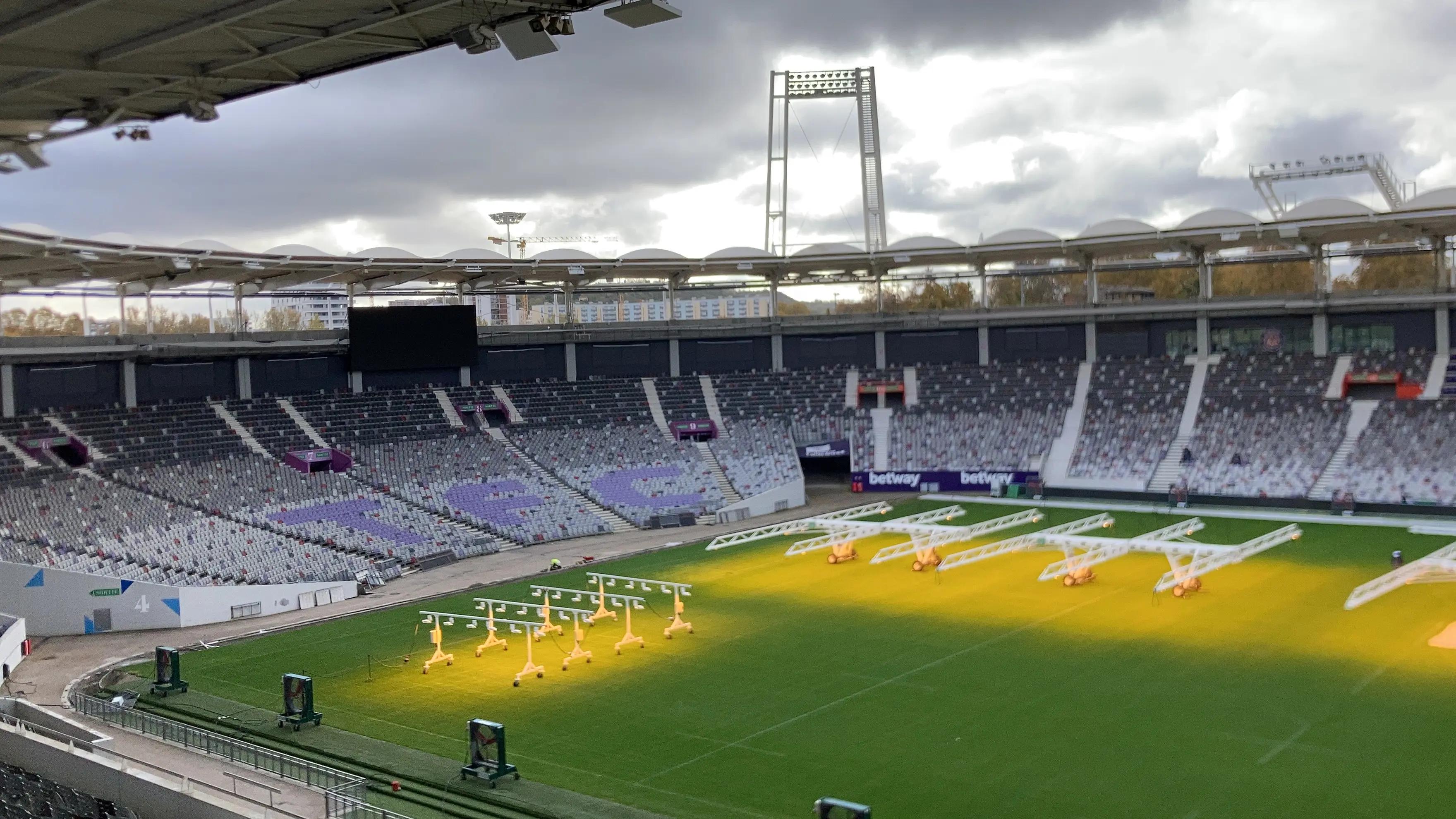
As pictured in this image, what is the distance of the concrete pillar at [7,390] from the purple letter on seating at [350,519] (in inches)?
494

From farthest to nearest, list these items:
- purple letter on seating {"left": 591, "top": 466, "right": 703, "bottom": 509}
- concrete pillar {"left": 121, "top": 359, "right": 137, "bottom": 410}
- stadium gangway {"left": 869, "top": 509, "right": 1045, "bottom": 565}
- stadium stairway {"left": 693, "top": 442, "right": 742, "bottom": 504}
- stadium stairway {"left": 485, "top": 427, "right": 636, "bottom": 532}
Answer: stadium stairway {"left": 693, "top": 442, "right": 742, "bottom": 504}
purple letter on seating {"left": 591, "top": 466, "right": 703, "bottom": 509}
stadium stairway {"left": 485, "top": 427, "right": 636, "bottom": 532}
concrete pillar {"left": 121, "top": 359, "right": 137, "bottom": 410}
stadium gangway {"left": 869, "top": 509, "right": 1045, "bottom": 565}

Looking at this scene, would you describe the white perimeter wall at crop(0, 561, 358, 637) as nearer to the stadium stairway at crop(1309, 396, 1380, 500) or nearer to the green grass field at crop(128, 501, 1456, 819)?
the green grass field at crop(128, 501, 1456, 819)

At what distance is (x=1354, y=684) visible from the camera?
84.8 feet

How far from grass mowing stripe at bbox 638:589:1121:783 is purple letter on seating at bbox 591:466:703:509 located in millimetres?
23190

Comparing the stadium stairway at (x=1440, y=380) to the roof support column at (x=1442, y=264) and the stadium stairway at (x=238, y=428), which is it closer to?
the roof support column at (x=1442, y=264)

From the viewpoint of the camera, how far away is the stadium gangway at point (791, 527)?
44.8m

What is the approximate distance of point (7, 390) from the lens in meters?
48.5

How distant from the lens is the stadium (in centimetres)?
2080

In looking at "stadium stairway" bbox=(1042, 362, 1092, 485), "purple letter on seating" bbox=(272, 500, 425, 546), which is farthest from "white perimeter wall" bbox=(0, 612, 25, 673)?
"stadium stairway" bbox=(1042, 362, 1092, 485)

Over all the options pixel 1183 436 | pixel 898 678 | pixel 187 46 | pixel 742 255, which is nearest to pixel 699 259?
pixel 742 255

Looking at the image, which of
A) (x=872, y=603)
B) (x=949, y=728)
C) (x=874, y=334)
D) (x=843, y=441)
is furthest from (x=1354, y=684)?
(x=874, y=334)

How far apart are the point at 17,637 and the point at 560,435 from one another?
3050cm

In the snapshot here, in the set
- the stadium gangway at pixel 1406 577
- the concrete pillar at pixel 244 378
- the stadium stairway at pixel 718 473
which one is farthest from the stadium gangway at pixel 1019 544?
the concrete pillar at pixel 244 378

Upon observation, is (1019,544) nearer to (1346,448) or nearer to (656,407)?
(1346,448)
